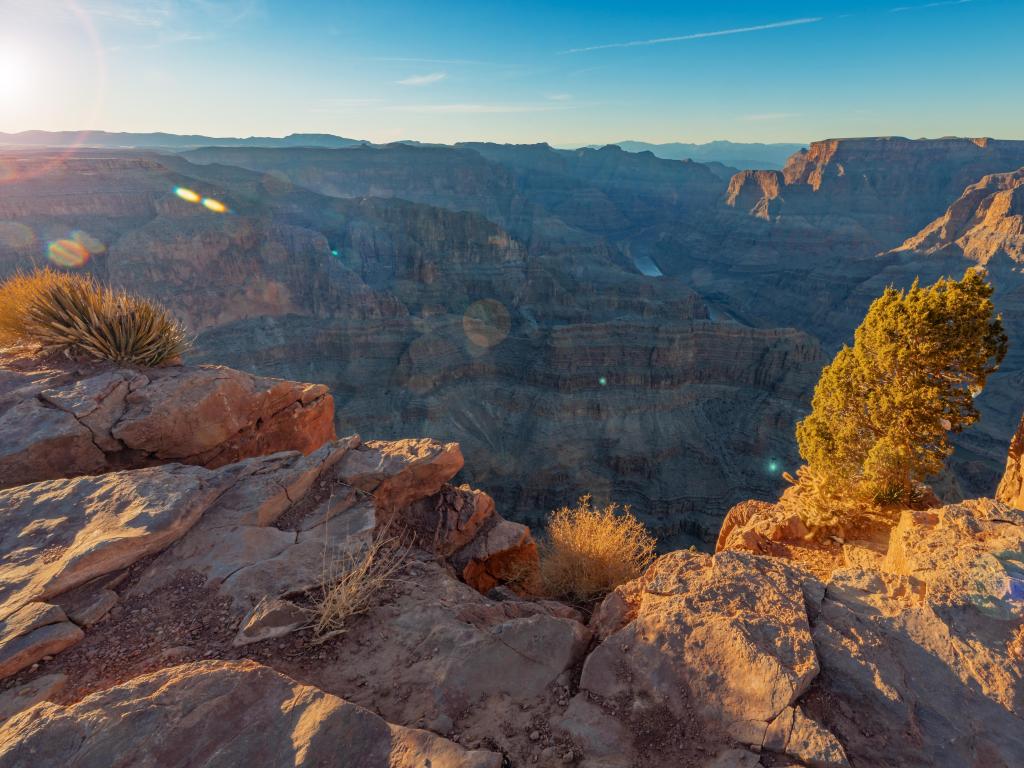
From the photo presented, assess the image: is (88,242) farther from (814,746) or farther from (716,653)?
(814,746)

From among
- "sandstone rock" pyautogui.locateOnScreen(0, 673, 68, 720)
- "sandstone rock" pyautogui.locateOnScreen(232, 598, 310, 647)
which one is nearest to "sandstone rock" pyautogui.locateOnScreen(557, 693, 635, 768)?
"sandstone rock" pyautogui.locateOnScreen(232, 598, 310, 647)

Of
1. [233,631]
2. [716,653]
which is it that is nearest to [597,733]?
[716,653]

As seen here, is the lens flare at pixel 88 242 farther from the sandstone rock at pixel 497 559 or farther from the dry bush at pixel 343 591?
the dry bush at pixel 343 591

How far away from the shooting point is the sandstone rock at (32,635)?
11.1 feet

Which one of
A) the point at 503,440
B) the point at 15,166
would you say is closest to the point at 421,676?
the point at 503,440

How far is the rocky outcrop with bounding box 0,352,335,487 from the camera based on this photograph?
5.81 meters

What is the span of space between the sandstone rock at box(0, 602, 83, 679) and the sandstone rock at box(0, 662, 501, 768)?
0.89 m

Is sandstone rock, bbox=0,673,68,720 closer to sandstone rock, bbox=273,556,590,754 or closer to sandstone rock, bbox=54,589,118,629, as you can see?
sandstone rock, bbox=54,589,118,629

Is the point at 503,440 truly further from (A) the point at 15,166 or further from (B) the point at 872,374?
(A) the point at 15,166

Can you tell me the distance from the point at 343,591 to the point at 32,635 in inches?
85.0

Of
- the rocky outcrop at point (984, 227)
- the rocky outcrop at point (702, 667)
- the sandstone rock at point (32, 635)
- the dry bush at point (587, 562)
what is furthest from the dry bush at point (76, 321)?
the rocky outcrop at point (984, 227)

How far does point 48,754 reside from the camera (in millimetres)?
2553

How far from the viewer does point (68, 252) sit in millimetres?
43188

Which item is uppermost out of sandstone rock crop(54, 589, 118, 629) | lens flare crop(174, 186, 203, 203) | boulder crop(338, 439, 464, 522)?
lens flare crop(174, 186, 203, 203)
